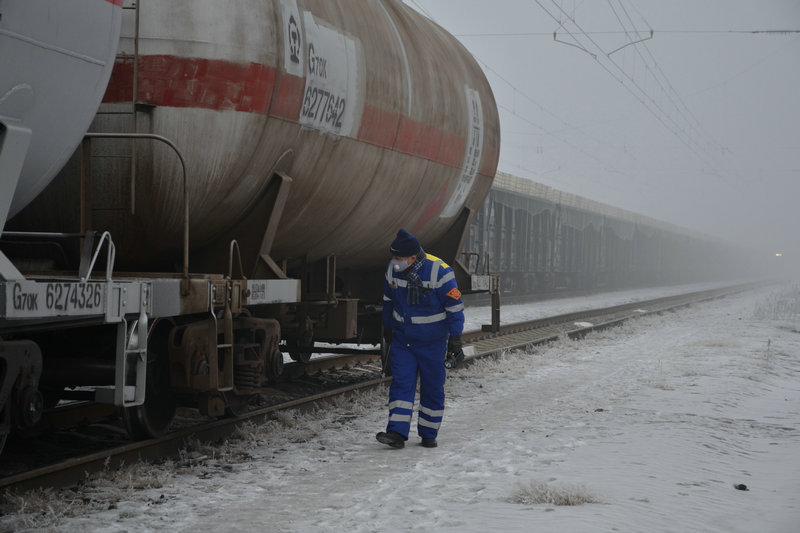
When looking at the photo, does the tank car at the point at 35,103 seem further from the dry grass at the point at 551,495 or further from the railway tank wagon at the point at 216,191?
the dry grass at the point at 551,495

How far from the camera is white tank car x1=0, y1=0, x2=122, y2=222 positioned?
13.3 feet

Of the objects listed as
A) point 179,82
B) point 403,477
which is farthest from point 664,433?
point 179,82

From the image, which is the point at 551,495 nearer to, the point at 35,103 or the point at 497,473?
the point at 497,473

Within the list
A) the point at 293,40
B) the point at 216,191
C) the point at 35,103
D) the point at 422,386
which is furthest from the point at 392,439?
the point at 35,103

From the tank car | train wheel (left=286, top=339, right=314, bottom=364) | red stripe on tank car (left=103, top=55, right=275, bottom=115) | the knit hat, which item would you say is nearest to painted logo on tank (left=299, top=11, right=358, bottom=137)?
red stripe on tank car (left=103, top=55, right=275, bottom=115)

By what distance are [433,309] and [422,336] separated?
0.23 m

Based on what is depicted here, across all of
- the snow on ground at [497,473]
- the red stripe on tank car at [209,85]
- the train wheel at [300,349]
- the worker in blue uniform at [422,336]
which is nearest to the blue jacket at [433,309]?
the worker in blue uniform at [422,336]

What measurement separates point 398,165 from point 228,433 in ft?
10.8

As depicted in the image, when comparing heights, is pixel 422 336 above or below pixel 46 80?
below

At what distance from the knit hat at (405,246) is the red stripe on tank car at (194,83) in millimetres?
1426

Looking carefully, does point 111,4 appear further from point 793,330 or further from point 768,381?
point 793,330

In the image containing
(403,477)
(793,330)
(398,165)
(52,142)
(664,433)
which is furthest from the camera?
(793,330)

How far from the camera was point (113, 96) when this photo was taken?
19.2ft

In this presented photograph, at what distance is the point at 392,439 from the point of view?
22.2 feet
